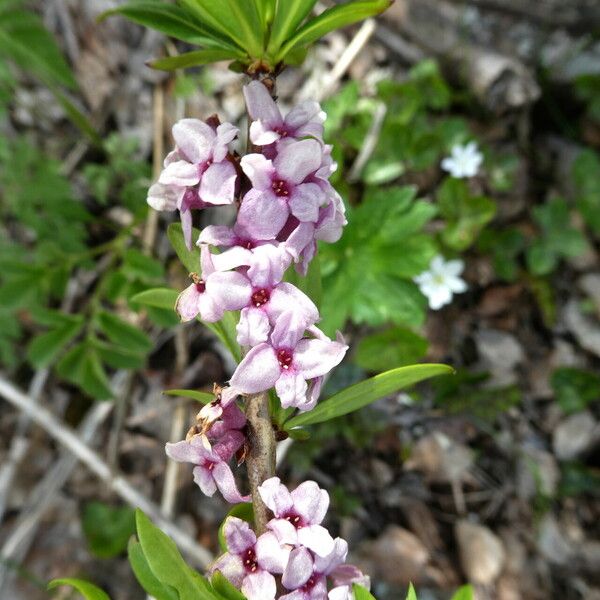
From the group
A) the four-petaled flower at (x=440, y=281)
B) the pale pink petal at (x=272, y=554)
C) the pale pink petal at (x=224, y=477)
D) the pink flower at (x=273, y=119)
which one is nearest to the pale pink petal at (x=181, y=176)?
the pink flower at (x=273, y=119)

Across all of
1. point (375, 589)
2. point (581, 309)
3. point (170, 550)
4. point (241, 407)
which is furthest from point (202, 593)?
point (581, 309)

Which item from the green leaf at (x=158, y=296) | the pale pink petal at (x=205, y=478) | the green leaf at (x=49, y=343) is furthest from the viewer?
the green leaf at (x=49, y=343)

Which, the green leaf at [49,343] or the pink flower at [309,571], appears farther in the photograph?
the green leaf at [49,343]

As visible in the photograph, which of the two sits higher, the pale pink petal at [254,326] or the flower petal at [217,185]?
the flower petal at [217,185]

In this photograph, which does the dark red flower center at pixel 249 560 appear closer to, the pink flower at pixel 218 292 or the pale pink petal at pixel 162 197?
the pink flower at pixel 218 292

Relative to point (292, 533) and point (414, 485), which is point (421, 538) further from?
point (292, 533)

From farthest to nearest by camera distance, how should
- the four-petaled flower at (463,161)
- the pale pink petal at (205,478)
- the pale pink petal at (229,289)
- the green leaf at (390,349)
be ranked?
the four-petaled flower at (463,161) < the green leaf at (390,349) < the pale pink petal at (205,478) < the pale pink petal at (229,289)

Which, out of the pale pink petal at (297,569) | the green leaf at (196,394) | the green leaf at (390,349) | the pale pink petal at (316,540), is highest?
the green leaf at (196,394)

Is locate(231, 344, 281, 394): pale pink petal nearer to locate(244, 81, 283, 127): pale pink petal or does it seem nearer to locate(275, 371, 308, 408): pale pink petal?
locate(275, 371, 308, 408): pale pink petal
